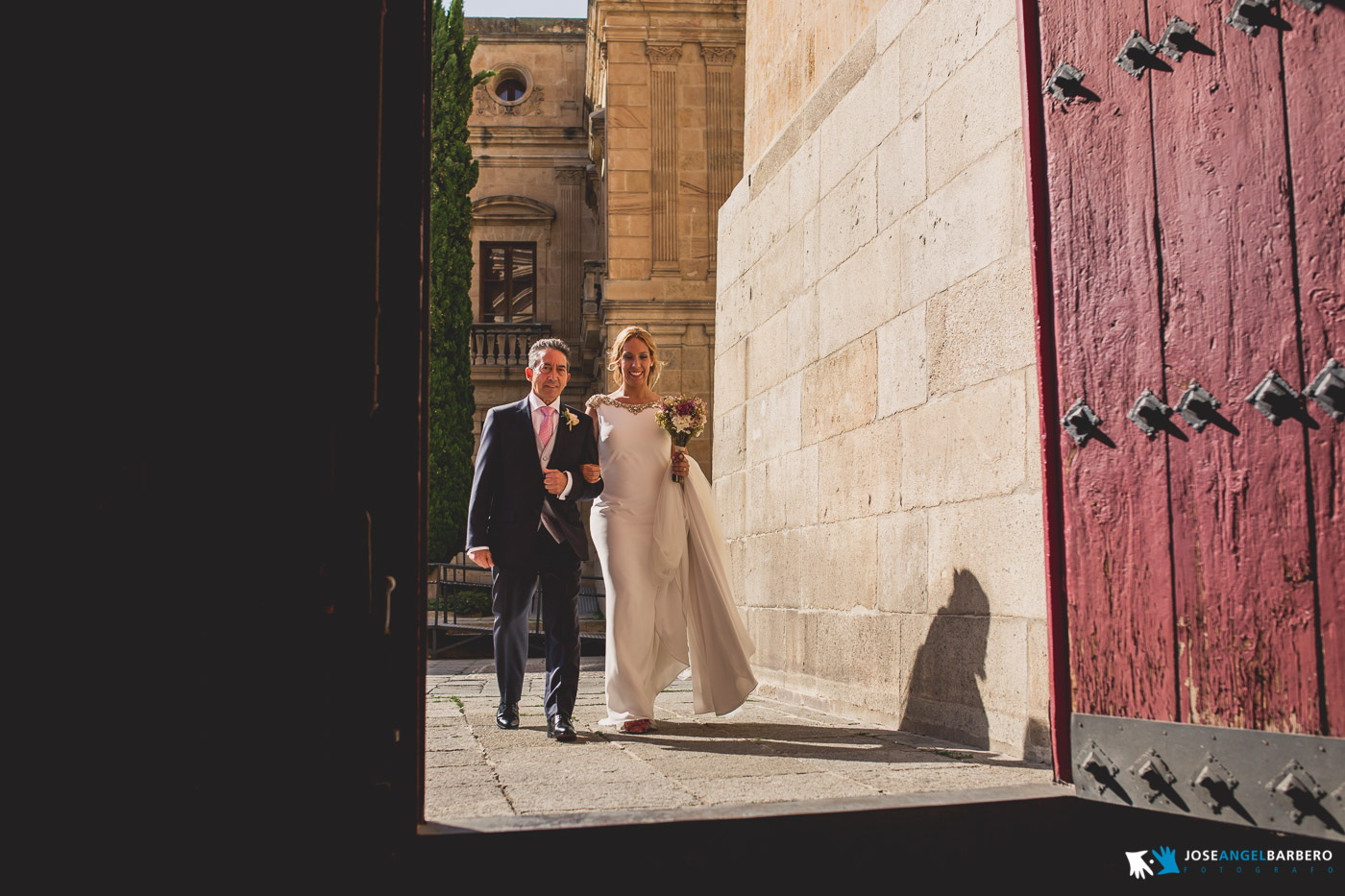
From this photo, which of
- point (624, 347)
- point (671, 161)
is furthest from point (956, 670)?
point (671, 161)

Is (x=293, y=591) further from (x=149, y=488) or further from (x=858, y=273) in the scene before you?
(x=858, y=273)

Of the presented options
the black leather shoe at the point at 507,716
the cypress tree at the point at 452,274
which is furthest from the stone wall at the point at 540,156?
the black leather shoe at the point at 507,716

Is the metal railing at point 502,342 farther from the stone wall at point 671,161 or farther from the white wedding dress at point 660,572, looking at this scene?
the white wedding dress at point 660,572

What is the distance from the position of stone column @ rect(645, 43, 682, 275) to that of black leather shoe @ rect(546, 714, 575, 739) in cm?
1132

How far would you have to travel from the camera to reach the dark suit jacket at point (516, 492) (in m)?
5.45

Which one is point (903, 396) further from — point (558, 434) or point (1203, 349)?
point (1203, 349)

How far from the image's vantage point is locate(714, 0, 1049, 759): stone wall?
449 cm

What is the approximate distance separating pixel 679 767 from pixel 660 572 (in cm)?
172

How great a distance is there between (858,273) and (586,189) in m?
19.1

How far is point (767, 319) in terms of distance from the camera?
7.77 metres

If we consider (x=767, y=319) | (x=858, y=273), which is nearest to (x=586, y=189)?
(x=767, y=319)

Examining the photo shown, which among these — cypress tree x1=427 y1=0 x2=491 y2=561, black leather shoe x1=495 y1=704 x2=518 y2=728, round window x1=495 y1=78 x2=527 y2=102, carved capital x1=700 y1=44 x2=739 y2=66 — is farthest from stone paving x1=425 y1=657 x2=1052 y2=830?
round window x1=495 y1=78 x2=527 y2=102

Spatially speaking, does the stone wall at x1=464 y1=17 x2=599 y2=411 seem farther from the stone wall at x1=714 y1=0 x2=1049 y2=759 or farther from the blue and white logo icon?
the blue and white logo icon

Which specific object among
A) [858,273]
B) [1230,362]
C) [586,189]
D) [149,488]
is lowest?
[149,488]
